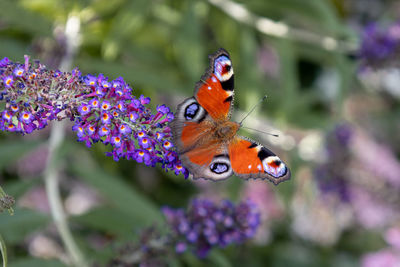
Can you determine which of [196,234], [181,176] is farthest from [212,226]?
[181,176]

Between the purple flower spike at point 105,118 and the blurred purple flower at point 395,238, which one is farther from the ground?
the blurred purple flower at point 395,238

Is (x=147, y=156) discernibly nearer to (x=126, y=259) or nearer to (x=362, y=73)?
(x=126, y=259)

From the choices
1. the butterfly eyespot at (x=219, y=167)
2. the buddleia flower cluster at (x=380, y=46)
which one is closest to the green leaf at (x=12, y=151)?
the butterfly eyespot at (x=219, y=167)

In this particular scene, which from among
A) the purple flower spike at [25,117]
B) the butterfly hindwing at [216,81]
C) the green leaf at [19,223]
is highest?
the butterfly hindwing at [216,81]


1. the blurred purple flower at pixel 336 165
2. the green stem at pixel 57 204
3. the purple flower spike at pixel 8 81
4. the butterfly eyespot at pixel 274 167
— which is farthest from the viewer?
the blurred purple flower at pixel 336 165

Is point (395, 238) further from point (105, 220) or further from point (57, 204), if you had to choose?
point (57, 204)

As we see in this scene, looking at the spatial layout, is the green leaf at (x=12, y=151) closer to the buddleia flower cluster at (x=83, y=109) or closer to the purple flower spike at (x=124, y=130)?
the buddleia flower cluster at (x=83, y=109)
